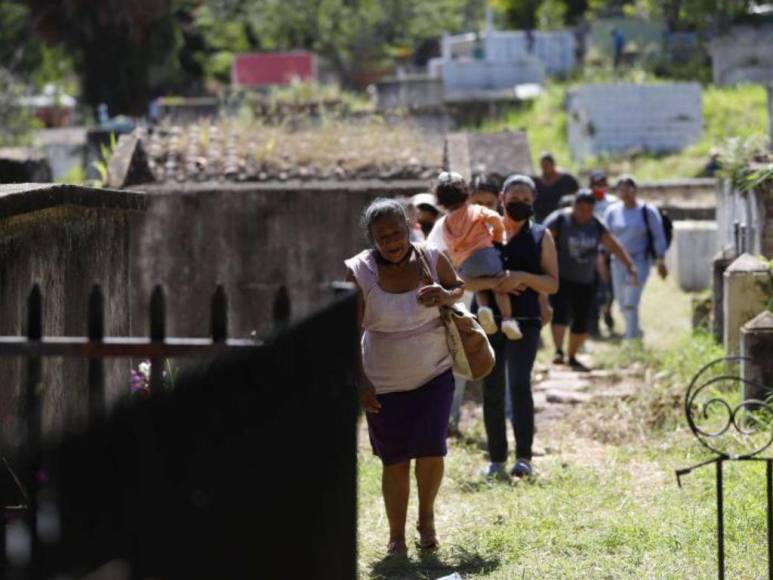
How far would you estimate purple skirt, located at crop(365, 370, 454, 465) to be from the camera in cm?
679

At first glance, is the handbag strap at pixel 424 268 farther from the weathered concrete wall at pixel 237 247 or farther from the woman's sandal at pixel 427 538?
the weathered concrete wall at pixel 237 247

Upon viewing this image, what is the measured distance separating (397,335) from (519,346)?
196 centimetres

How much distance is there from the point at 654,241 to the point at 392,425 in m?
7.39

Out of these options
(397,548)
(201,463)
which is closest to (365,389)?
(397,548)

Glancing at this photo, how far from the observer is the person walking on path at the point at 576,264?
493 inches

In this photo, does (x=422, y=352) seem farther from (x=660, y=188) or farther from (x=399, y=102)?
(x=399, y=102)

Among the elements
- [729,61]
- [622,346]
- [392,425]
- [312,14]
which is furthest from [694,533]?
[312,14]

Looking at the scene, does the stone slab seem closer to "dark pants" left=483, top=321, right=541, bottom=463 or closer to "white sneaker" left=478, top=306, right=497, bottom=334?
"dark pants" left=483, top=321, right=541, bottom=463

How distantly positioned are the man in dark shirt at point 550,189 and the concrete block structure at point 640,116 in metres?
17.6

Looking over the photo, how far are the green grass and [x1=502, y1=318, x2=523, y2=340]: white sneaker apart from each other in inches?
846

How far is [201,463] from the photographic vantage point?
3613mm

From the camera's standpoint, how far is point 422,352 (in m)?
6.77

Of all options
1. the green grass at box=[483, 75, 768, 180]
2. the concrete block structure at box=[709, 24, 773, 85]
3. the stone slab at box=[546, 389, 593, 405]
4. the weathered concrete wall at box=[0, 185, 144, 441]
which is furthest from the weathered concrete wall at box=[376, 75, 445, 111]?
the weathered concrete wall at box=[0, 185, 144, 441]

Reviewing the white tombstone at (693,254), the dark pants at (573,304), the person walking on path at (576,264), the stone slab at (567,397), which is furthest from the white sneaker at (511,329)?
the white tombstone at (693,254)
